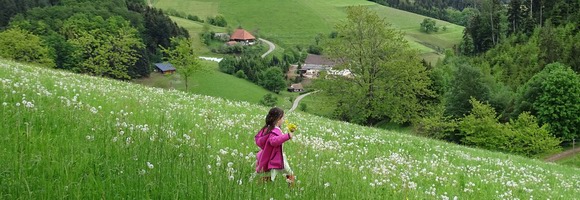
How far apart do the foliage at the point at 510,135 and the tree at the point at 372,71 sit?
9156 mm

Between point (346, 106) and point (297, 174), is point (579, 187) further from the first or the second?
point (346, 106)

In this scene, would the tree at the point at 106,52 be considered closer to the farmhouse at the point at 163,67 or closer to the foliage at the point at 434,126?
the farmhouse at the point at 163,67

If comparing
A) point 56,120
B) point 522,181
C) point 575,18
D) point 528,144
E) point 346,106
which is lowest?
point 528,144

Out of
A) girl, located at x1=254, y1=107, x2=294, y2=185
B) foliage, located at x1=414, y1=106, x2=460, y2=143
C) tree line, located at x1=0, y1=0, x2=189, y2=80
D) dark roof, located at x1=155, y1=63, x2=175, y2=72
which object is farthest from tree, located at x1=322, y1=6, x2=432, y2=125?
dark roof, located at x1=155, y1=63, x2=175, y2=72

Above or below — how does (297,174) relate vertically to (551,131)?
above

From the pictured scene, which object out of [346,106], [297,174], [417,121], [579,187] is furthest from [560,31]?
[297,174]

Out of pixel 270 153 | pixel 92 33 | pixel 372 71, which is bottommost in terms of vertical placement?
pixel 372 71

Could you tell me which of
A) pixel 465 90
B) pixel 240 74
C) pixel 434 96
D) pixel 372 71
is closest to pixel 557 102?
pixel 465 90

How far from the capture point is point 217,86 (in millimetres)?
128625

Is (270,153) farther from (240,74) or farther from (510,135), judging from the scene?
(240,74)

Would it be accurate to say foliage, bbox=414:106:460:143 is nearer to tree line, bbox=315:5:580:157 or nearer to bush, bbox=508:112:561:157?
tree line, bbox=315:5:580:157

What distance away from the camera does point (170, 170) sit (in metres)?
5.49

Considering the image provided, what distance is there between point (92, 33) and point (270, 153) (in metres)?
105

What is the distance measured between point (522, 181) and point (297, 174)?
871cm
